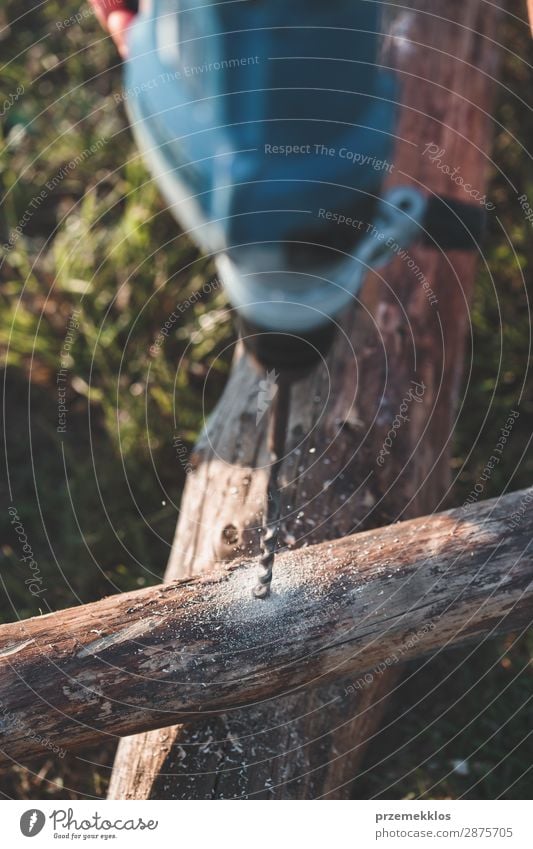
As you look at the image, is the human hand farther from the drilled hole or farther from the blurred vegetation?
the drilled hole

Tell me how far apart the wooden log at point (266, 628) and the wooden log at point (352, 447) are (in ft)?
0.34

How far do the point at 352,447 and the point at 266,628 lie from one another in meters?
0.38

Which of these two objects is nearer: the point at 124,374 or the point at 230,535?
the point at 230,535

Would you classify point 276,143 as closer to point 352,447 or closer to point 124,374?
point 352,447

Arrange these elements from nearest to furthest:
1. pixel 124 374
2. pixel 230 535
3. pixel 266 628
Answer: pixel 266 628
pixel 230 535
pixel 124 374

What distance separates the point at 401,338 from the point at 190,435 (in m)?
0.45

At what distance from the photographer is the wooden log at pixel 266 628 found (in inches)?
36.2

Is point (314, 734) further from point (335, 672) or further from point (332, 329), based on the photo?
point (332, 329)

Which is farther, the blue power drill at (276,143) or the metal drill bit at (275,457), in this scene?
the metal drill bit at (275,457)

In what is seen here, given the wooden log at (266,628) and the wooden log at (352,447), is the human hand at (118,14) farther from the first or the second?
the wooden log at (266,628)

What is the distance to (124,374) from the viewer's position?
1.69 m

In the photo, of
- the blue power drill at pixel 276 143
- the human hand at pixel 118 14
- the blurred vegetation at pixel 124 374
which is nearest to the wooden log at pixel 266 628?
the blue power drill at pixel 276 143

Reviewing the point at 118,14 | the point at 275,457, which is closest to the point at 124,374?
the point at 275,457
